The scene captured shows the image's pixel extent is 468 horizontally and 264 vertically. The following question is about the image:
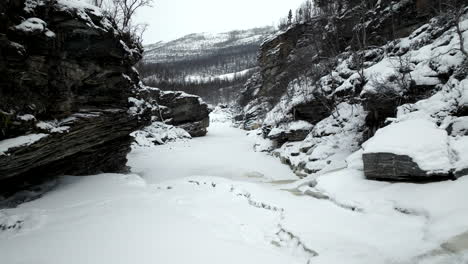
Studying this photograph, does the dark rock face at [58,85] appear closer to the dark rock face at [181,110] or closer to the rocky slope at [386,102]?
the rocky slope at [386,102]

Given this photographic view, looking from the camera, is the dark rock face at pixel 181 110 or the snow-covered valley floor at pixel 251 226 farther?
the dark rock face at pixel 181 110

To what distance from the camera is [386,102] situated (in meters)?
11.7

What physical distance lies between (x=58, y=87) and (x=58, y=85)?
67mm

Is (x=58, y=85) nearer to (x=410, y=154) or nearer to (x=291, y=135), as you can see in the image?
(x=410, y=154)

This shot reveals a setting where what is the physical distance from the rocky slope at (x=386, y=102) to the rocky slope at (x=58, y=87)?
9.61m

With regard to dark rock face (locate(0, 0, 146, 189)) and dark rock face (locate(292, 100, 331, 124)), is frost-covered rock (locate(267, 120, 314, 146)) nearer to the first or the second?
dark rock face (locate(292, 100, 331, 124))

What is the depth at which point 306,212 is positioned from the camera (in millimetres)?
5746

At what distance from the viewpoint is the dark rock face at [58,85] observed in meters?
6.94

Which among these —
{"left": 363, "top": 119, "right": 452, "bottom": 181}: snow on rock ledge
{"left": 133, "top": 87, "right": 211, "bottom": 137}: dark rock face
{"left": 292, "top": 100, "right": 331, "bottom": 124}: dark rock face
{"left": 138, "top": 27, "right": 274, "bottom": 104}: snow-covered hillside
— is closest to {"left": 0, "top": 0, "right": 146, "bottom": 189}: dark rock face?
{"left": 363, "top": 119, "right": 452, "bottom": 181}: snow on rock ledge

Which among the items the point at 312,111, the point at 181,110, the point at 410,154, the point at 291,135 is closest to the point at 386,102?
the point at 410,154

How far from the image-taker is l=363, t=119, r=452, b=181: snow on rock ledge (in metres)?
5.59

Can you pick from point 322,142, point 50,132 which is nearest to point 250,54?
point 322,142

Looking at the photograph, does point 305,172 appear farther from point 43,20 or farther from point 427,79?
point 43,20

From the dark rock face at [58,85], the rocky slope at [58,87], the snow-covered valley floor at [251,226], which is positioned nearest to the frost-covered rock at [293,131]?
the snow-covered valley floor at [251,226]
